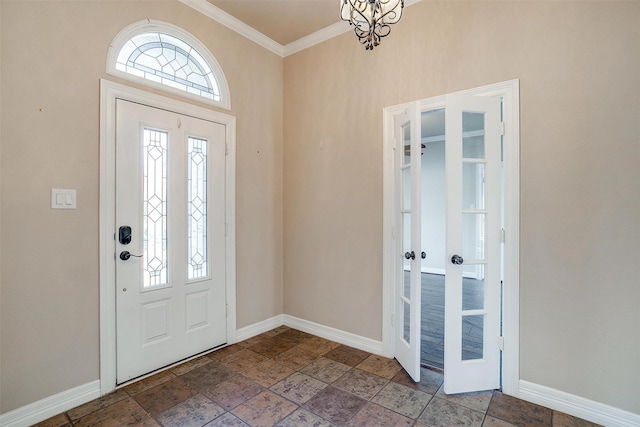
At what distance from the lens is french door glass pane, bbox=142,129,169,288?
97.2 inches

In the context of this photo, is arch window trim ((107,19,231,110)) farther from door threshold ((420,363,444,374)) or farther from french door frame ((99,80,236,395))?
door threshold ((420,363,444,374))

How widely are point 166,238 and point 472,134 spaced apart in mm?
2837

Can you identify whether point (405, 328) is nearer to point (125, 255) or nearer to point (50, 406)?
point (125, 255)

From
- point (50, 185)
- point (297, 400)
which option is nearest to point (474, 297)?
point (297, 400)

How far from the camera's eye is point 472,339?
2953 mm

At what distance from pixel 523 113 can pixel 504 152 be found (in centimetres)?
29

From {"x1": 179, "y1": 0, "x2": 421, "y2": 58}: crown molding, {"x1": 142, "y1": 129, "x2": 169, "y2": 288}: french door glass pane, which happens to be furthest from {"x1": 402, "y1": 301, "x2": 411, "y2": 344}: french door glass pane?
{"x1": 179, "y1": 0, "x2": 421, "y2": 58}: crown molding

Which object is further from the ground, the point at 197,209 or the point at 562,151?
the point at 562,151

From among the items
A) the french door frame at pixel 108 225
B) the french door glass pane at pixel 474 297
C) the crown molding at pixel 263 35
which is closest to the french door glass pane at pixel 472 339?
the french door glass pane at pixel 474 297

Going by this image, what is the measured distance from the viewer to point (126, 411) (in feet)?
6.71

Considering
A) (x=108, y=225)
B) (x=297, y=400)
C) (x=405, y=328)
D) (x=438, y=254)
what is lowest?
(x=297, y=400)

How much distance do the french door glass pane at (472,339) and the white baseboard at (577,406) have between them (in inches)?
14.6

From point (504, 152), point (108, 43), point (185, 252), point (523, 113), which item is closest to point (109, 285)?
point (185, 252)

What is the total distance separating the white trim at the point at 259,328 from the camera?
3188 mm
